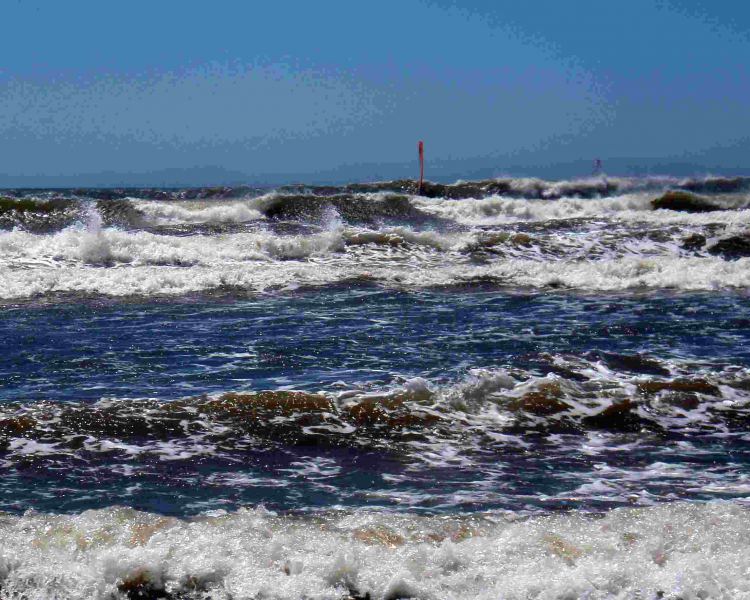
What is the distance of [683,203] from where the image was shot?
27.6 meters

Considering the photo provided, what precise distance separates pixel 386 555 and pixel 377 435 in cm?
196

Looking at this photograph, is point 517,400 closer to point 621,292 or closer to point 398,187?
point 621,292

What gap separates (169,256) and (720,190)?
20.8 metres

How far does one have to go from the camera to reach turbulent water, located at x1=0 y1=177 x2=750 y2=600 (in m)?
3.91

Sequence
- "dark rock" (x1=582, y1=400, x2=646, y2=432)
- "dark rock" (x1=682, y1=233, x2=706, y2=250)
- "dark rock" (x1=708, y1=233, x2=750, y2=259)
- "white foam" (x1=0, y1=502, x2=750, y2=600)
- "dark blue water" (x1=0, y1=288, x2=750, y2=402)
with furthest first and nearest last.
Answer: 1. "dark rock" (x1=682, y1=233, x2=706, y2=250)
2. "dark rock" (x1=708, y1=233, x2=750, y2=259)
3. "dark blue water" (x1=0, y1=288, x2=750, y2=402)
4. "dark rock" (x1=582, y1=400, x2=646, y2=432)
5. "white foam" (x1=0, y1=502, x2=750, y2=600)

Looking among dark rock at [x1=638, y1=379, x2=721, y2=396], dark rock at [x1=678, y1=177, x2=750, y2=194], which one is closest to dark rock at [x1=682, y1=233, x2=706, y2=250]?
dark rock at [x1=638, y1=379, x2=721, y2=396]

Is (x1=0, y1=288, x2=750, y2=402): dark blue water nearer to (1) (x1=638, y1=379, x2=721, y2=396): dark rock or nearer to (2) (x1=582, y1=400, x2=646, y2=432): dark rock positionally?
(1) (x1=638, y1=379, x2=721, y2=396): dark rock

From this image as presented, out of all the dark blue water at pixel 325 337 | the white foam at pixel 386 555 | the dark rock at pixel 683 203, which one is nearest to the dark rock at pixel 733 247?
the dark blue water at pixel 325 337

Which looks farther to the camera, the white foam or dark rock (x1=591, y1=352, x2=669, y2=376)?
dark rock (x1=591, y1=352, x2=669, y2=376)

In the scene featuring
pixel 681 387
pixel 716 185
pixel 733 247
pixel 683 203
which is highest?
pixel 716 185

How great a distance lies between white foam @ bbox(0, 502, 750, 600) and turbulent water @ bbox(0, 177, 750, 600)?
0.04ft

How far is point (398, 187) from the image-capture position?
31094 millimetres

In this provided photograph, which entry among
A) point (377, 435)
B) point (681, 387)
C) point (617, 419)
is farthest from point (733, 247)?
point (377, 435)

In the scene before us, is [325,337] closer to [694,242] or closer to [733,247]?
[694,242]
